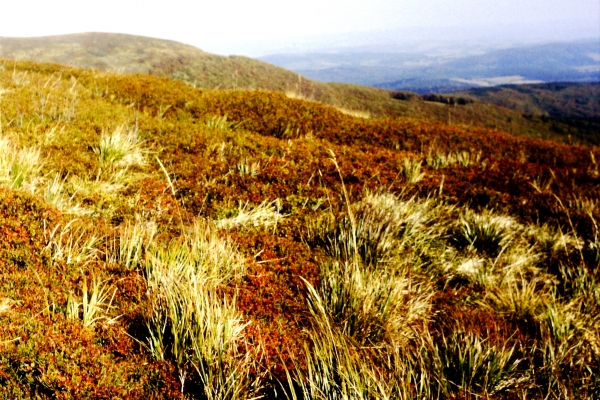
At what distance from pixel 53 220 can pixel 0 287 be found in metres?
1.25

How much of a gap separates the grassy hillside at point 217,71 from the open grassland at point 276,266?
36329 mm

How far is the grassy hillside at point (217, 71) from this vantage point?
1923 inches

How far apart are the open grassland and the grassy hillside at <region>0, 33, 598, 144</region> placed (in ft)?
119

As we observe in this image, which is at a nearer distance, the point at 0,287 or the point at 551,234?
the point at 0,287

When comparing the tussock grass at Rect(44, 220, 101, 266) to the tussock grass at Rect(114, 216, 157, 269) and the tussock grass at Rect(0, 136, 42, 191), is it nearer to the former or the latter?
the tussock grass at Rect(114, 216, 157, 269)

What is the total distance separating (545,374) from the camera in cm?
297

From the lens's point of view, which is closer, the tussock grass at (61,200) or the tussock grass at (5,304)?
the tussock grass at (5,304)

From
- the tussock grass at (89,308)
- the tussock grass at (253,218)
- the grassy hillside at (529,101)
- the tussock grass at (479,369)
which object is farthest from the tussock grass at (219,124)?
the grassy hillside at (529,101)

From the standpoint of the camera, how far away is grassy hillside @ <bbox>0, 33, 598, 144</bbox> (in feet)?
160

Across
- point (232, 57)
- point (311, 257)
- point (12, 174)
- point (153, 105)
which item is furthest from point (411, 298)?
point (232, 57)

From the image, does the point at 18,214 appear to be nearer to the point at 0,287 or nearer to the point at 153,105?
the point at 0,287

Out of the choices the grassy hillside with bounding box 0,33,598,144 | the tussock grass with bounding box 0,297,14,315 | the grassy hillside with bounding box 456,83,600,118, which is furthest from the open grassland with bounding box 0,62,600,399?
the grassy hillside with bounding box 456,83,600,118

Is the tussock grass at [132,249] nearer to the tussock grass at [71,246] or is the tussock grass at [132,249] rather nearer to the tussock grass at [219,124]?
the tussock grass at [71,246]

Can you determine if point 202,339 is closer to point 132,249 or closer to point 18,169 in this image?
point 132,249
